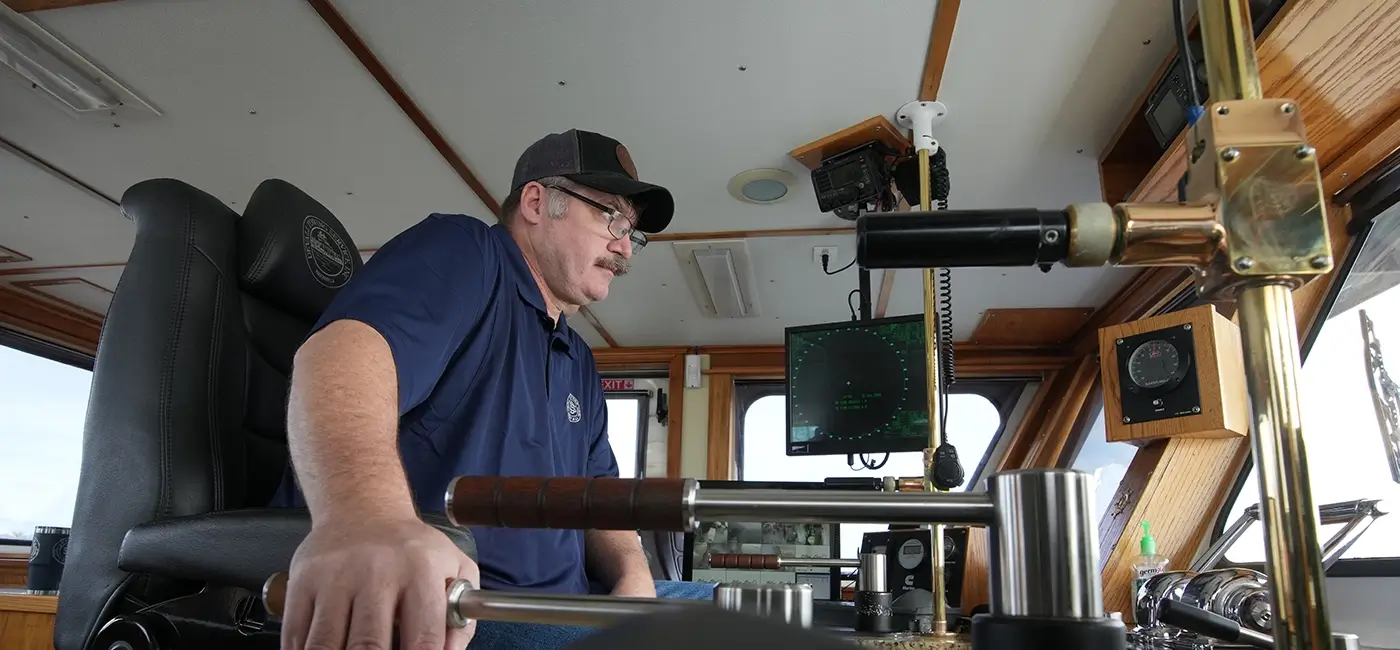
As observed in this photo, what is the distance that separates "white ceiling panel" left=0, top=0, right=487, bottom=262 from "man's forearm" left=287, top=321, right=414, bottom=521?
4.35 ft

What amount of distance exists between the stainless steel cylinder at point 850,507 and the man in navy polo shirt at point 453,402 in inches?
9.6

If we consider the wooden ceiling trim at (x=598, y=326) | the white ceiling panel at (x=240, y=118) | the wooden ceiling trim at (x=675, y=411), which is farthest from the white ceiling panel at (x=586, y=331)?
the white ceiling panel at (x=240, y=118)

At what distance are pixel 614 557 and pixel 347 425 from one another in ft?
2.53

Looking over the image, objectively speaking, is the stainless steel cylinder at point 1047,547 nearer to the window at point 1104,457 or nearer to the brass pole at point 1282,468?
the brass pole at point 1282,468

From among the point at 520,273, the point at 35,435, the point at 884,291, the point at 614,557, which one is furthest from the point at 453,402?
the point at 35,435

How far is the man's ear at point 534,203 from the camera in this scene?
62.1 inches

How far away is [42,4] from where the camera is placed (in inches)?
73.0

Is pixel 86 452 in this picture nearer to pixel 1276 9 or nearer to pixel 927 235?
pixel 927 235

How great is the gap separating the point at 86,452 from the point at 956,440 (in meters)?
4.09

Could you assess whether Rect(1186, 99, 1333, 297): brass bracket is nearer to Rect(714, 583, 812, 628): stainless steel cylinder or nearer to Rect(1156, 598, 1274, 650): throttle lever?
Rect(714, 583, 812, 628): stainless steel cylinder

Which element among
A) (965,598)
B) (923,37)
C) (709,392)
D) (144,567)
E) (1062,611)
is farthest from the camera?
(709,392)

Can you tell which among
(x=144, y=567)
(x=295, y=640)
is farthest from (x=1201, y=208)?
(x=144, y=567)

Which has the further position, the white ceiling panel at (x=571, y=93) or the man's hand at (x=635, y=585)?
the white ceiling panel at (x=571, y=93)

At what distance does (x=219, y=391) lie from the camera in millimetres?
1118
